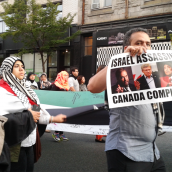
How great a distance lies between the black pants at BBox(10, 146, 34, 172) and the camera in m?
2.72

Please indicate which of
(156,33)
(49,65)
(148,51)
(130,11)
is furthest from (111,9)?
(148,51)

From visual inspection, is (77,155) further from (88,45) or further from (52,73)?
(52,73)

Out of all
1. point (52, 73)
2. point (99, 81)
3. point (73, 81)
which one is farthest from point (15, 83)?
point (52, 73)

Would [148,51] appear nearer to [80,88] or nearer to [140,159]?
[140,159]

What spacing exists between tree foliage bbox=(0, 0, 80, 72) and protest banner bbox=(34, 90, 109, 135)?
11247 mm

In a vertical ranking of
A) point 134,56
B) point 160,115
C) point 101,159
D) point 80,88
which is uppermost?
point 134,56

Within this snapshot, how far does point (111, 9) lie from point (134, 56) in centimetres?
1548

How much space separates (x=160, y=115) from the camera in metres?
1.94

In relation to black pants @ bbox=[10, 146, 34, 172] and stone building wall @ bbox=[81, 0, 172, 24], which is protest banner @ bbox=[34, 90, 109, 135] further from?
stone building wall @ bbox=[81, 0, 172, 24]

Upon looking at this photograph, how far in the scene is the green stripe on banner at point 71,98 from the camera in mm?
5328

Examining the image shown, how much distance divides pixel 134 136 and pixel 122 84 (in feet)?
1.29

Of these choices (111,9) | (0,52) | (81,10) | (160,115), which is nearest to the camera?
(160,115)

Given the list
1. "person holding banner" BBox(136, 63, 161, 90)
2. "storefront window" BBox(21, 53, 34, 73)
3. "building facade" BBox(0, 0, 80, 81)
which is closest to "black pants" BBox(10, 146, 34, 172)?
"person holding banner" BBox(136, 63, 161, 90)

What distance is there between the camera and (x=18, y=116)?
2691 millimetres
